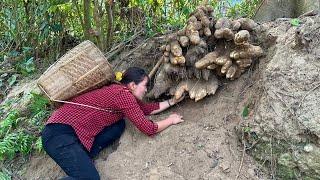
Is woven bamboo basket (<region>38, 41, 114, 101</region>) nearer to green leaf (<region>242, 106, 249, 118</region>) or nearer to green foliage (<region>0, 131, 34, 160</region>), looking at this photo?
green foliage (<region>0, 131, 34, 160</region>)

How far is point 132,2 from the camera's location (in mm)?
6137

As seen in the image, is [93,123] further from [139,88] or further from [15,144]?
[15,144]

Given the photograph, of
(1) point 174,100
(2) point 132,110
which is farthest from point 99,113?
(1) point 174,100

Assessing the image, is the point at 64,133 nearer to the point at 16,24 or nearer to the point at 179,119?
the point at 179,119

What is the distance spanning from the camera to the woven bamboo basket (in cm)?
466

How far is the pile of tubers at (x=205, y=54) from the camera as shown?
15.1 ft

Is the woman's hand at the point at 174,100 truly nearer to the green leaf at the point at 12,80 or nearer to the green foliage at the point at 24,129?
the green foliage at the point at 24,129

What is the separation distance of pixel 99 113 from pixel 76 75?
495 mm

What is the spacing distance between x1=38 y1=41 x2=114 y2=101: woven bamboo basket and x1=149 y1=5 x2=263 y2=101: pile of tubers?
2.19 feet

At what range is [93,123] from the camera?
4516 millimetres

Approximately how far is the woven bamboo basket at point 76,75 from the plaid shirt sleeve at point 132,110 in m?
0.42

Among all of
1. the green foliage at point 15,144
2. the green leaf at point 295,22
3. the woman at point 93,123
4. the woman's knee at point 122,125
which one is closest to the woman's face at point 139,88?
the woman at point 93,123

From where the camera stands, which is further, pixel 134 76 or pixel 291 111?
pixel 134 76

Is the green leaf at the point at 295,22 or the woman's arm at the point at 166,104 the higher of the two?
the green leaf at the point at 295,22
